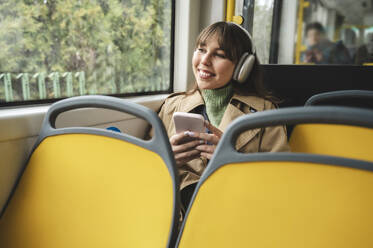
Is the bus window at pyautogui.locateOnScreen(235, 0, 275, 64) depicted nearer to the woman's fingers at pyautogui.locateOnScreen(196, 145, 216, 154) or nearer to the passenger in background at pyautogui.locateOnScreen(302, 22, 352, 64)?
the woman's fingers at pyautogui.locateOnScreen(196, 145, 216, 154)

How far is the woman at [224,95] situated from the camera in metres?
1.40

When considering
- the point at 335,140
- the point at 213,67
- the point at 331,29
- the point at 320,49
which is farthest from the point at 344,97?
the point at 331,29

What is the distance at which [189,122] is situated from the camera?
1128 mm

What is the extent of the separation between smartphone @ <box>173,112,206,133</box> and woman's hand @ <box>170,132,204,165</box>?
0.08 feet

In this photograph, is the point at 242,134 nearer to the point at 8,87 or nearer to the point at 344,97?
the point at 344,97

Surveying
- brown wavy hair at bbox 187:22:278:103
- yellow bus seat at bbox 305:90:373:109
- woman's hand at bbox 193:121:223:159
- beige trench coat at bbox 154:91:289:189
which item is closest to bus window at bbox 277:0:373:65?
yellow bus seat at bbox 305:90:373:109

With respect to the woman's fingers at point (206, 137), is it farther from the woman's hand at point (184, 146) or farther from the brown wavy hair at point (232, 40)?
the brown wavy hair at point (232, 40)

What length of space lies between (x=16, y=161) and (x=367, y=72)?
181cm

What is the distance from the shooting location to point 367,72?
1644 millimetres

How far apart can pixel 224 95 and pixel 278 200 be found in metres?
0.95

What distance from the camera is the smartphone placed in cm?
110

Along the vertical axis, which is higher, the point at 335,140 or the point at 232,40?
the point at 232,40

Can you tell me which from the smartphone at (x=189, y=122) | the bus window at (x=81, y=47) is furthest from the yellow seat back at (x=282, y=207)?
the bus window at (x=81, y=47)

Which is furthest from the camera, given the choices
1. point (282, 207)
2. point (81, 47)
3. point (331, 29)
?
point (331, 29)
